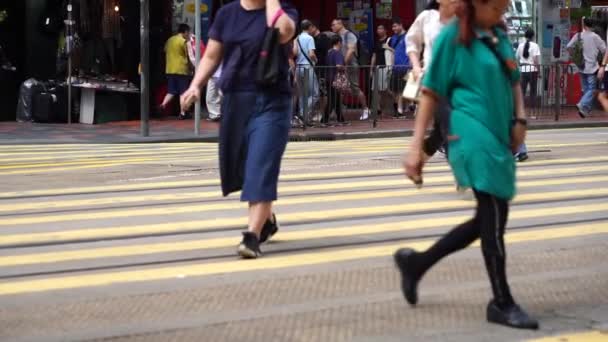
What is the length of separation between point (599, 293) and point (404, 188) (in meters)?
4.81

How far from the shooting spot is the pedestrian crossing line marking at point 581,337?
5707 millimetres

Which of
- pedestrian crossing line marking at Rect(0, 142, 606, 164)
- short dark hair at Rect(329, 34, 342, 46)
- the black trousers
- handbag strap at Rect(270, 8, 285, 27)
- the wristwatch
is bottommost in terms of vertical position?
pedestrian crossing line marking at Rect(0, 142, 606, 164)

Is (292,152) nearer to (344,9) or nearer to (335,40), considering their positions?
(335,40)

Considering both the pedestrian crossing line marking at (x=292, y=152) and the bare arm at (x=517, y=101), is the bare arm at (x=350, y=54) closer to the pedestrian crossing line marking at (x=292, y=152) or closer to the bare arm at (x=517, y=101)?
the pedestrian crossing line marking at (x=292, y=152)

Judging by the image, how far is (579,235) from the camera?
864cm

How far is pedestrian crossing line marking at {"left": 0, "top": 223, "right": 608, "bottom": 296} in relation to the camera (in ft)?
23.4

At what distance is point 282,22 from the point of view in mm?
7766

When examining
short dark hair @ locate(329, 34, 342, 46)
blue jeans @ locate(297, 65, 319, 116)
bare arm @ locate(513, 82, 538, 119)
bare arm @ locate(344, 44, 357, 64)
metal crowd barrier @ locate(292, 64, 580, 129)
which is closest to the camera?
bare arm @ locate(513, 82, 538, 119)

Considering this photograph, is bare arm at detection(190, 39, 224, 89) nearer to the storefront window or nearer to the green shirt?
the green shirt

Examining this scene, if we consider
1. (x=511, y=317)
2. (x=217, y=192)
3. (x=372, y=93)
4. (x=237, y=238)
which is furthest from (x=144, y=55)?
(x=511, y=317)

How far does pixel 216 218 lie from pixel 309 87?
11952mm

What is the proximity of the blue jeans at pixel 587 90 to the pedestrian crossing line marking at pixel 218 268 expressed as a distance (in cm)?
1540

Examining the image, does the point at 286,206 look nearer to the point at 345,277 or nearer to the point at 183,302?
the point at 345,277

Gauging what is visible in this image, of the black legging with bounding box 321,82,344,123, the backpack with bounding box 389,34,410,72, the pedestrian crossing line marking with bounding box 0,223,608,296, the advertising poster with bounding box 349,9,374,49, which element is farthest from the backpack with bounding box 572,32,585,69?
the pedestrian crossing line marking with bounding box 0,223,608,296
